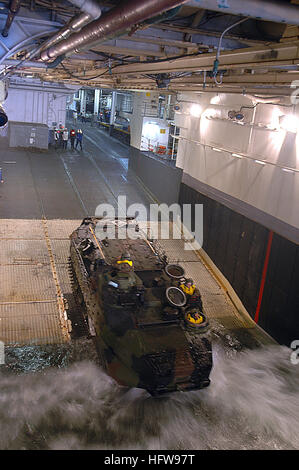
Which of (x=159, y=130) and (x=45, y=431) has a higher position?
(x=159, y=130)

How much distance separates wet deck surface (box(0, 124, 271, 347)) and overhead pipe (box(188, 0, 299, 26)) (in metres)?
6.41

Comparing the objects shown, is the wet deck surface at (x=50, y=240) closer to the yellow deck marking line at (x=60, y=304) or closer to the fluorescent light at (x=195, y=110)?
the yellow deck marking line at (x=60, y=304)

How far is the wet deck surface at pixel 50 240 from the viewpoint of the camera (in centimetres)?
848

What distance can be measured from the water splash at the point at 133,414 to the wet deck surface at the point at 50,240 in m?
1.17

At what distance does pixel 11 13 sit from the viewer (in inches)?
181

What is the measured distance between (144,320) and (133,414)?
1478 millimetres

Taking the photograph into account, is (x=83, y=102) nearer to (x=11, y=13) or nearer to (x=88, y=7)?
(x=11, y=13)

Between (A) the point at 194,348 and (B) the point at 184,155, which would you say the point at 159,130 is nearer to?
(B) the point at 184,155

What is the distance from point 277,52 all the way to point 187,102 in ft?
29.1

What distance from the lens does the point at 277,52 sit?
5.33 m

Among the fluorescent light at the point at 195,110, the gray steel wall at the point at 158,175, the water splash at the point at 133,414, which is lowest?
the water splash at the point at 133,414

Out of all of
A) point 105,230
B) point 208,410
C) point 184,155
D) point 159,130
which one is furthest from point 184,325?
point 159,130

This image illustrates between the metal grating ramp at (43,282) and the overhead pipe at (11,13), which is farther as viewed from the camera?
the metal grating ramp at (43,282)

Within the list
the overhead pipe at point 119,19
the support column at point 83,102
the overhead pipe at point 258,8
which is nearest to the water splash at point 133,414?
the overhead pipe at point 119,19
